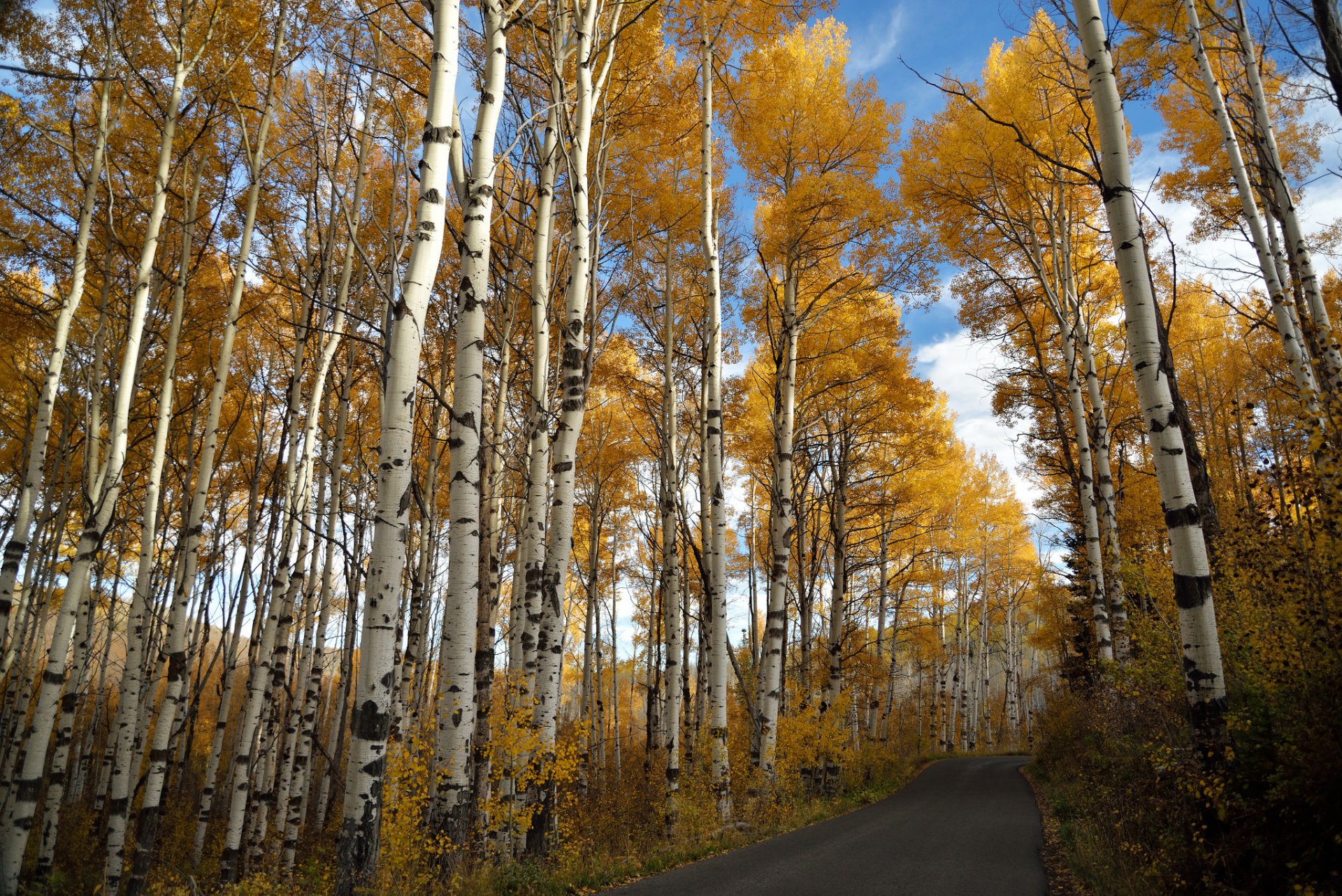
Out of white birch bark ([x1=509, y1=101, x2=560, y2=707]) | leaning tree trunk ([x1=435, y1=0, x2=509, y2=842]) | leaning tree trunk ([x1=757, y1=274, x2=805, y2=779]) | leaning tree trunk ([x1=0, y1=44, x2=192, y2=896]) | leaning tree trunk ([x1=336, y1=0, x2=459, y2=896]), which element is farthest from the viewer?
leaning tree trunk ([x1=757, y1=274, x2=805, y2=779])

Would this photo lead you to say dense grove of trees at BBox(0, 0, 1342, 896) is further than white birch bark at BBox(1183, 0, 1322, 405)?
No

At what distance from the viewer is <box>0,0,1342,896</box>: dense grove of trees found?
4.04 m

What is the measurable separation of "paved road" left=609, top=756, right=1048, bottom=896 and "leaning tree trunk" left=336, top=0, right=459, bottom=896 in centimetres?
238

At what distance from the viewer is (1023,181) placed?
10508 mm

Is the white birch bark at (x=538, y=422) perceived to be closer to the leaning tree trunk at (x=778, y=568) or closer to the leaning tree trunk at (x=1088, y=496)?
the leaning tree trunk at (x=778, y=568)

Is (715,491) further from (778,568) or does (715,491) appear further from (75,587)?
(75,587)

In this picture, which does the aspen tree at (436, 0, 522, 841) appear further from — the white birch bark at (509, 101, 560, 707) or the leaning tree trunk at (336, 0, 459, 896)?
the white birch bark at (509, 101, 560, 707)

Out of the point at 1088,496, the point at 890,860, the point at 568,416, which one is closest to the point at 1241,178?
the point at 1088,496

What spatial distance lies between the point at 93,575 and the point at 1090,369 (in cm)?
1739

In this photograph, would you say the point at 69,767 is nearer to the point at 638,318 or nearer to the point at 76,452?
the point at 76,452

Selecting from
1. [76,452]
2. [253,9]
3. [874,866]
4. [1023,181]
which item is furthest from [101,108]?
[1023,181]

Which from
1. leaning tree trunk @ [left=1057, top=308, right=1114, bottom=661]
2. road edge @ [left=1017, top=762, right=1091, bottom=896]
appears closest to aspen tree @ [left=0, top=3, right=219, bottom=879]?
road edge @ [left=1017, top=762, right=1091, bottom=896]

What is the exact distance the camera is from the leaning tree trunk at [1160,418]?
11.6 feet

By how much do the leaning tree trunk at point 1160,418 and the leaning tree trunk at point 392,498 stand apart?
13.9 ft
